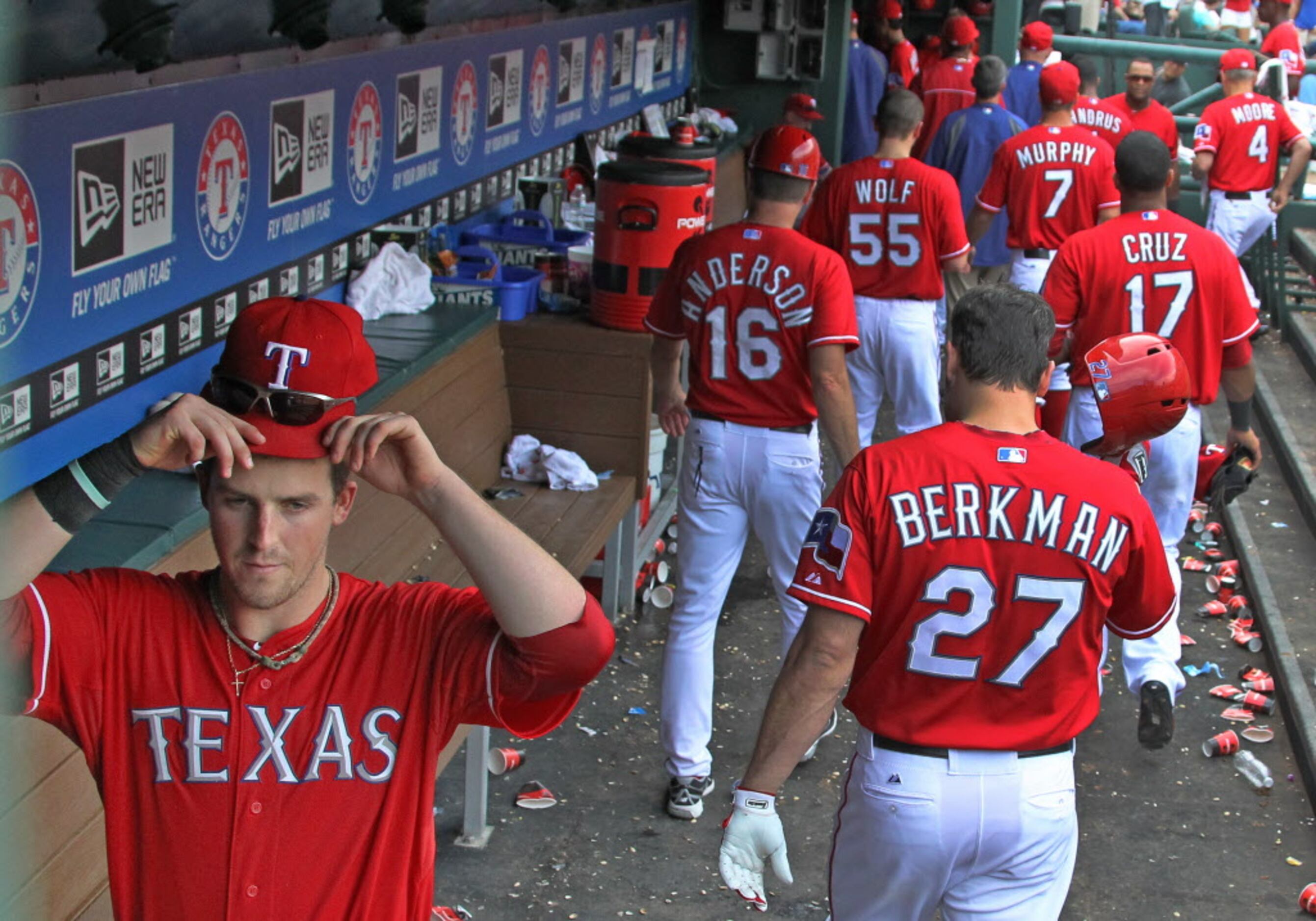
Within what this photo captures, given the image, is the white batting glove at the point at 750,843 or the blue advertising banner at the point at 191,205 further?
the blue advertising banner at the point at 191,205

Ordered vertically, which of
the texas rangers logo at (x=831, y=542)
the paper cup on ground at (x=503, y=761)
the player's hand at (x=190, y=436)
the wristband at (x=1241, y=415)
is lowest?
the paper cup on ground at (x=503, y=761)

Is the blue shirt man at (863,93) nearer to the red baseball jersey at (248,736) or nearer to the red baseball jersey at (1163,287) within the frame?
the red baseball jersey at (1163,287)

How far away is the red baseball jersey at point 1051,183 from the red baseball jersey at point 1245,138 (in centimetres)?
310

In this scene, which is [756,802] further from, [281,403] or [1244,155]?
[1244,155]

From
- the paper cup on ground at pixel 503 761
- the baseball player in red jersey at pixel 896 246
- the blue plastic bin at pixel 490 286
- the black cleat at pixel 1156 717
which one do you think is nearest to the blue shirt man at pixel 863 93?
the baseball player in red jersey at pixel 896 246

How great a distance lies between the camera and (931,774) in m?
3.13

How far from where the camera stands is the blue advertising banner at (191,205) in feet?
13.0

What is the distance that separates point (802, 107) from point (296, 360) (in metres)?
8.96

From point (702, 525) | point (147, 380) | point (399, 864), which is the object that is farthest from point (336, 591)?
point (702, 525)

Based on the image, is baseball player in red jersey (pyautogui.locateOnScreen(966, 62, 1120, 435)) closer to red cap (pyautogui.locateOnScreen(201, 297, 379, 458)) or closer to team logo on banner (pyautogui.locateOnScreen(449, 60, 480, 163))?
team logo on banner (pyautogui.locateOnScreen(449, 60, 480, 163))

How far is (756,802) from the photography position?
326 centimetres

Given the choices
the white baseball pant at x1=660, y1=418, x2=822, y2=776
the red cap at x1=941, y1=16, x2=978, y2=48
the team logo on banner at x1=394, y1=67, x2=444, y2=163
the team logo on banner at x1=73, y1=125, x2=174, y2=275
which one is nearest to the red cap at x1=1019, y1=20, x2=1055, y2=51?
the red cap at x1=941, y1=16, x2=978, y2=48

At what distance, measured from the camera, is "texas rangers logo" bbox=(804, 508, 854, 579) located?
122 inches

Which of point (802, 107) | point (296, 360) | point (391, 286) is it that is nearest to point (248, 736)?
point (296, 360)
